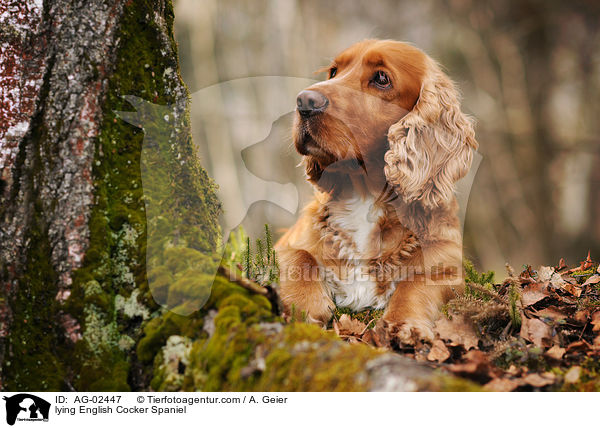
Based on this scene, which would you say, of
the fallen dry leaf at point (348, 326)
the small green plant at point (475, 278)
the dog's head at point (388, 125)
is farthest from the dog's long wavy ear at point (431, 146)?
the fallen dry leaf at point (348, 326)

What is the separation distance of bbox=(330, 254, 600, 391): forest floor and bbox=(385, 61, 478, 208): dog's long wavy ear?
0.61 m

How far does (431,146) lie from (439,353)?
125 cm

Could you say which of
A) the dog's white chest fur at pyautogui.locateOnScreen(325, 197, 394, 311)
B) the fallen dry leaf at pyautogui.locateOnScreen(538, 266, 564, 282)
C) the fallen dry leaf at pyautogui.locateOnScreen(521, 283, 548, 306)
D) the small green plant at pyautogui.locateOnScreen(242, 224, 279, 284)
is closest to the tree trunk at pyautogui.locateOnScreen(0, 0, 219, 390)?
the small green plant at pyautogui.locateOnScreen(242, 224, 279, 284)

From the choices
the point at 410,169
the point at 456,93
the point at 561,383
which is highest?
the point at 456,93

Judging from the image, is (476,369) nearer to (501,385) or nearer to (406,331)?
(501,385)

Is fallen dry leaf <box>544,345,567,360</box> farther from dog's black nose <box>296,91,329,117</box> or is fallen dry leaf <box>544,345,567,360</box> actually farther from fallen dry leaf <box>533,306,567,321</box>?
dog's black nose <box>296,91,329,117</box>

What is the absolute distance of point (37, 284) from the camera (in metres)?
1.69

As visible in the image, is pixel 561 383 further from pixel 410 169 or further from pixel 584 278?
pixel 584 278

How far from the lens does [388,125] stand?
8.27 feet

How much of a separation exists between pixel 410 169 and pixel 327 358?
1450 millimetres

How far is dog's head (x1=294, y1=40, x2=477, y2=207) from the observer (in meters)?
2.33

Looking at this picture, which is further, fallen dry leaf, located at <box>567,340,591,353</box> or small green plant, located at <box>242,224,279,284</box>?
small green plant, located at <box>242,224,279,284</box>

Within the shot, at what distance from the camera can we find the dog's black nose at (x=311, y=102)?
226 centimetres
